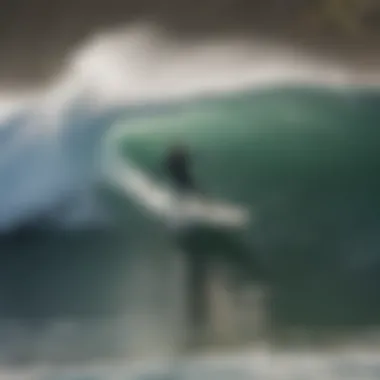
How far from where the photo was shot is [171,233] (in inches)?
42.8

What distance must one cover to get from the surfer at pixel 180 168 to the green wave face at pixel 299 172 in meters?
0.01

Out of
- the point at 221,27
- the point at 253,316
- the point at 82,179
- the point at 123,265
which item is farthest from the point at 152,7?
the point at 253,316

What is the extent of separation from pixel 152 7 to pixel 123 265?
0.48 meters

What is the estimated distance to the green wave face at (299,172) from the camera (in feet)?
3.46

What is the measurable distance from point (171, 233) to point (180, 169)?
0.11 m

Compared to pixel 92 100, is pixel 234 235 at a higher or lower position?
lower

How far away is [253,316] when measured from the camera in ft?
3.42

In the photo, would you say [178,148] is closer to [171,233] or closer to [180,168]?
[180,168]

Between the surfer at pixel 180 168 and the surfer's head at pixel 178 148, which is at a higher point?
the surfer's head at pixel 178 148

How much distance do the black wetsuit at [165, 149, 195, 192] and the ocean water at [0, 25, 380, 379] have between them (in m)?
0.02

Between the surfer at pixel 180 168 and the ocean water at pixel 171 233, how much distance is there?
0.02 m

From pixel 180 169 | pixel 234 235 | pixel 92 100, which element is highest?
pixel 92 100

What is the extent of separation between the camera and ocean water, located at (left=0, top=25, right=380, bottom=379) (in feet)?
3.41

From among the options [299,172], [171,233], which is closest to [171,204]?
[171,233]
